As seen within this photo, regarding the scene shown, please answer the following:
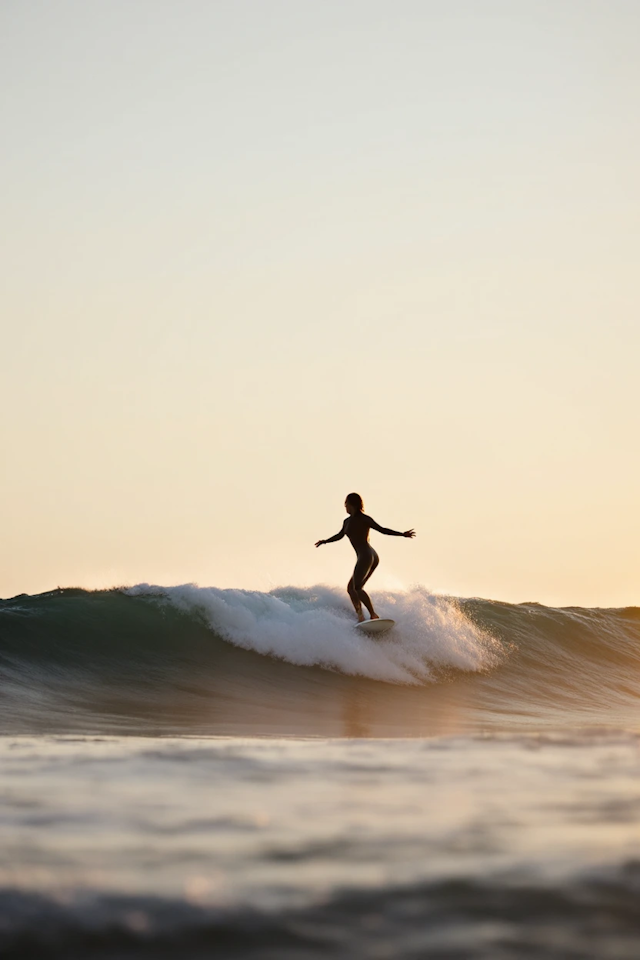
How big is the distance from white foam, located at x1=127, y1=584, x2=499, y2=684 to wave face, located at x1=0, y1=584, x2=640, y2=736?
0.03 m

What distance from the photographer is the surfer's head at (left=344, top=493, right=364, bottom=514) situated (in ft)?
47.7

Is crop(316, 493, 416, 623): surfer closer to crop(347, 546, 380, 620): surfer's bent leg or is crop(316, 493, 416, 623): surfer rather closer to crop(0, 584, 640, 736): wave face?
crop(347, 546, 380, 620): surfer's bent leg

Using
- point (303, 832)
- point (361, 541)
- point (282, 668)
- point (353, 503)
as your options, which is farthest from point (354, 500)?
point (303, 832)

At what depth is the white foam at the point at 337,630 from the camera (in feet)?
49.2

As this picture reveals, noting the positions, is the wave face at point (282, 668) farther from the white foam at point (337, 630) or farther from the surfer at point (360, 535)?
the surfer at point (360, 535)

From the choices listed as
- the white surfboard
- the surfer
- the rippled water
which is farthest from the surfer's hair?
the rippled water

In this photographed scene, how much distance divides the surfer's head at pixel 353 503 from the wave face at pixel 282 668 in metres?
2.12

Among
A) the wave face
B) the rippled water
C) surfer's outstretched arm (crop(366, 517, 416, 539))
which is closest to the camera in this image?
the rippled water

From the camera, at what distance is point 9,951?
2.44 m

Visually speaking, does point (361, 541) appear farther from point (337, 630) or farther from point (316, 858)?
point (316, 858)

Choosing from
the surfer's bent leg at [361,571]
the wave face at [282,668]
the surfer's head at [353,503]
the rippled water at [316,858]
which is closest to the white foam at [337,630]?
the wave face at [282,668]

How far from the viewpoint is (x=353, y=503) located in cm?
1454

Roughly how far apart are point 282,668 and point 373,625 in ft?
5.45

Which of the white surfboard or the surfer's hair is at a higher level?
the surfer's hair
